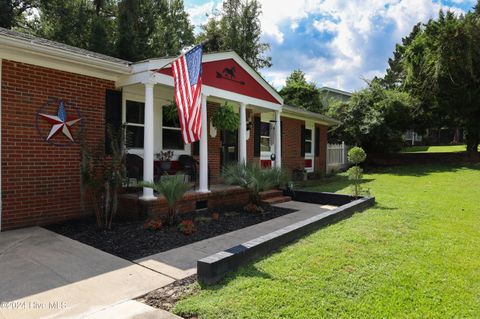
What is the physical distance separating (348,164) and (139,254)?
1701 cm

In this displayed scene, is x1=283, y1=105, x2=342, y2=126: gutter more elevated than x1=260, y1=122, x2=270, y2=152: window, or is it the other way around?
x1=283, y1=105, x2=342, y2=126: gutter

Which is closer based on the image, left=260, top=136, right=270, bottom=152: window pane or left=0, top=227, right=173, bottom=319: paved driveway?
left=0, top=227, right=173, bottom=319: paved driveway

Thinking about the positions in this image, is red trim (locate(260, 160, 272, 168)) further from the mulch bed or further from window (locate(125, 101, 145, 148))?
the mulch bed

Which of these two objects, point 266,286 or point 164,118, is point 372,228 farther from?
point 164,118

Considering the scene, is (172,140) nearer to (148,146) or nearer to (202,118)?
(202,118)

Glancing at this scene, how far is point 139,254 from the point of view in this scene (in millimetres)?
4375

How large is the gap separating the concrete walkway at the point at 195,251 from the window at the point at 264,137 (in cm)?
543

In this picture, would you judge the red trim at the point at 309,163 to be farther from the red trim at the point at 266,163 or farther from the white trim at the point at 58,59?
the white trim at the point at 58,59

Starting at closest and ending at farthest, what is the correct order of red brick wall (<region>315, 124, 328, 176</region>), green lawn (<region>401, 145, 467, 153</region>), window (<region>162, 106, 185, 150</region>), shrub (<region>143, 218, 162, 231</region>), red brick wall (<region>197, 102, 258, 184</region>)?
shrub (<region>143, 218, 162, 231</region>)
window (<region>162, 106, 185, 150</region>)
red brick wall (<region>197, 102, 258, 184</region>)
red brick wall (<region>315, 124, 328, 176</region>)
green lawn (<region>401, 145, 467, 153</region>)

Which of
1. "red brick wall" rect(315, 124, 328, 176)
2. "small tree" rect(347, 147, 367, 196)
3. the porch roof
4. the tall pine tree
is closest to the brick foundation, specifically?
the porch roof

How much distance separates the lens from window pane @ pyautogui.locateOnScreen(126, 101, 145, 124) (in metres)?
7.46

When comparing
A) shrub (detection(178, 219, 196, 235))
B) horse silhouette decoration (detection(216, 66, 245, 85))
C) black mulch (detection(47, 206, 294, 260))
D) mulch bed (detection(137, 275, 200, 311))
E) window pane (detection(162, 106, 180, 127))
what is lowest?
mulch bed (detection(137, 275, 200, 311))

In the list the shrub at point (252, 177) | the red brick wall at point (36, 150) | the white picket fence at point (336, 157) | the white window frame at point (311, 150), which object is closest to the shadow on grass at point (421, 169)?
the white picket fence at point (336, 157)

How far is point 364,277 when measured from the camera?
345 centimetres
